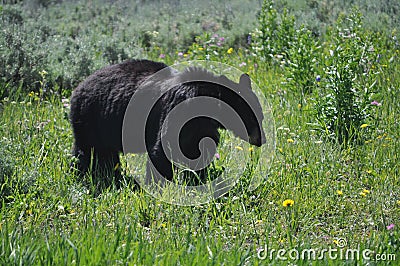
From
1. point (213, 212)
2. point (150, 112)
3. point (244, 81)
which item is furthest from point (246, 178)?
point (150, 112)

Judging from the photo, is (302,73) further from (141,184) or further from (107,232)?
(107,232)

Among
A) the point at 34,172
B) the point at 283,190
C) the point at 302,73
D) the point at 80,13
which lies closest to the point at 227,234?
the point at 283,190

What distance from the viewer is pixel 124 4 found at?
1316 cm

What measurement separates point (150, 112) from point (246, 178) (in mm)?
1105

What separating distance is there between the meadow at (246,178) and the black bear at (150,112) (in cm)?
35

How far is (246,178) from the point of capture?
5.30m

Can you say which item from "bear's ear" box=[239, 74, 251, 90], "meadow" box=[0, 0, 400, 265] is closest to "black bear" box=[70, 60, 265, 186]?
"bear's ear" box=[239, 74, 251, 90]

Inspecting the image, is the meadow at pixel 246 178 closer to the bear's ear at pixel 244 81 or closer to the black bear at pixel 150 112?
the black bear at pixel 150 112

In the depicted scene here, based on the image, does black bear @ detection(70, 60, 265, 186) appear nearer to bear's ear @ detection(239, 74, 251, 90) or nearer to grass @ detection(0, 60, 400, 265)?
bear's ear @ detection(239, 74, 251, 90)

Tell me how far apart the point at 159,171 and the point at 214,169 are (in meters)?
0.53

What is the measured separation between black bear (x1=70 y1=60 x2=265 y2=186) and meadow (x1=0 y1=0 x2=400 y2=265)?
354 mm

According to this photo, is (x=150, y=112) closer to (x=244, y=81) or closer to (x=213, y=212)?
(x=244, y=81)

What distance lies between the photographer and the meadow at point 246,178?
390cm

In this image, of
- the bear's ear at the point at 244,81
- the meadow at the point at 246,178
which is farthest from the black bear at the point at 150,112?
the meadow at the point at 246,178
